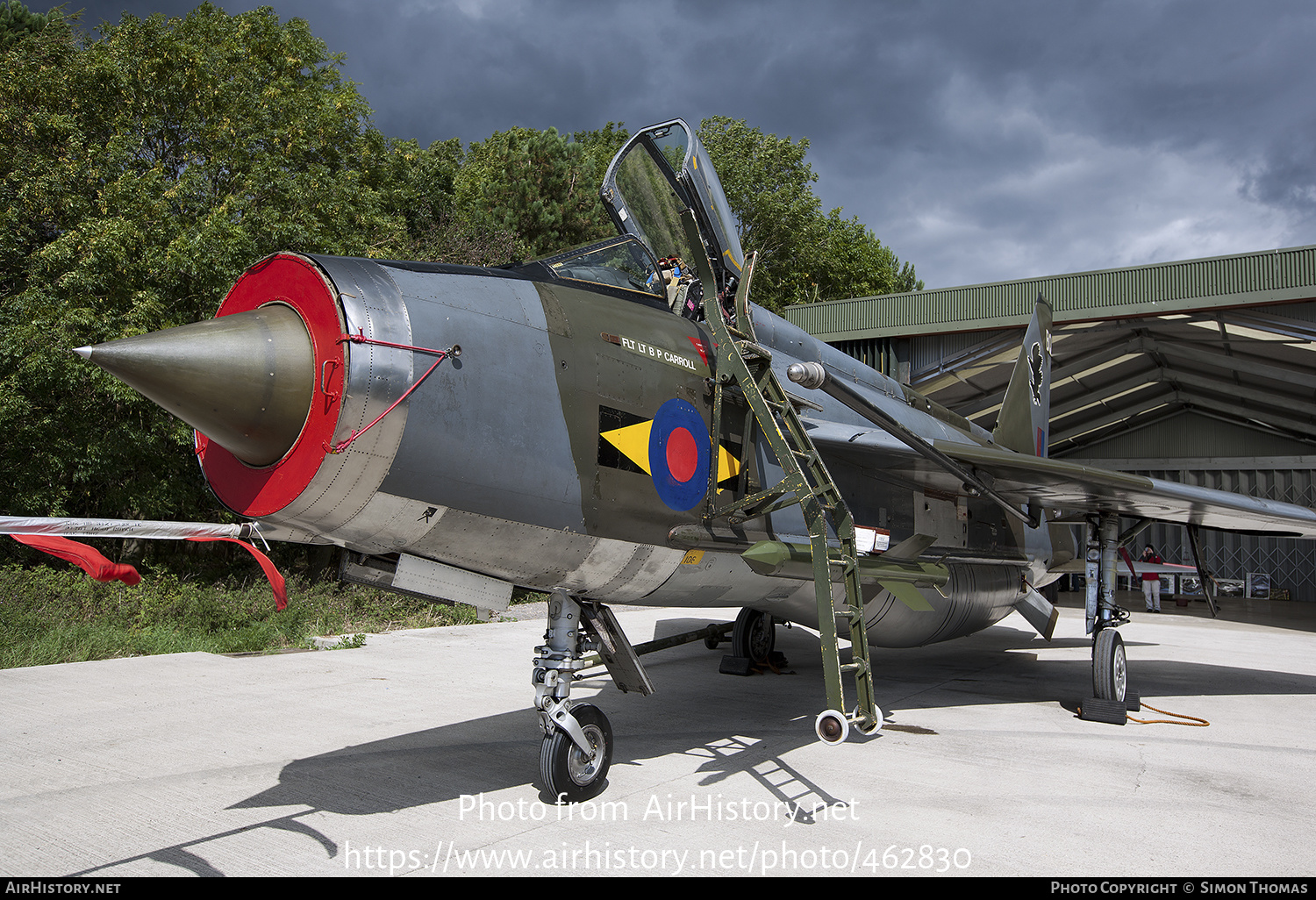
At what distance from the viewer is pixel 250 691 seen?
7.09 metres

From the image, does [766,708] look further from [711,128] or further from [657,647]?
[711,128]

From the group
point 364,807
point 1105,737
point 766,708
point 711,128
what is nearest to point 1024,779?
point 1105,737

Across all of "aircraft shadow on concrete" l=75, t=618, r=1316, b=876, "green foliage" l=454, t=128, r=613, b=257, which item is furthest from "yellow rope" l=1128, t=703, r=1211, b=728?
"green foliage" l=454, t=128, r=613, b=257

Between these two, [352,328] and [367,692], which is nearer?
[352,328]

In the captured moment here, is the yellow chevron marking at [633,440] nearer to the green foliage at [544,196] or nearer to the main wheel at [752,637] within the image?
the main wheel at [752,637]

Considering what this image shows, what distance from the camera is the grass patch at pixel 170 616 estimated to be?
29.4 feet

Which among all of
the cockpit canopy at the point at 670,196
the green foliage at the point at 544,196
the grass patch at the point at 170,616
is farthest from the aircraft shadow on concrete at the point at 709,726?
the green foliage at the point at 544,196

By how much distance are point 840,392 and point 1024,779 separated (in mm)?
2590

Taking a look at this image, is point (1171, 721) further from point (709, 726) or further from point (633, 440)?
point (633, 440)

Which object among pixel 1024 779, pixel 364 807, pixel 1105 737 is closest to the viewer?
pixel 364 807

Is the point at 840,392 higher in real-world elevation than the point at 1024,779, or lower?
higher

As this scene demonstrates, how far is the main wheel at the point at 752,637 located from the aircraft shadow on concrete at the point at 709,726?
0.29m

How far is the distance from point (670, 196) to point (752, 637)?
5123 millimetres

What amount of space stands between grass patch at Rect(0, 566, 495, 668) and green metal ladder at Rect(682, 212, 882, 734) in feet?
18.6
